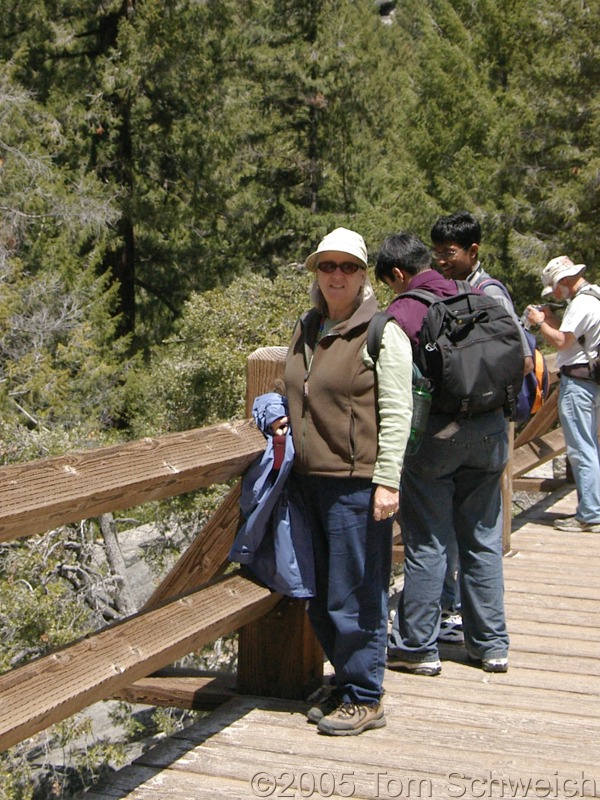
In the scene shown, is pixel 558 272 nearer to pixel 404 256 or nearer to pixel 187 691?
pixel 404 256

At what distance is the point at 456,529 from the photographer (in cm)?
438

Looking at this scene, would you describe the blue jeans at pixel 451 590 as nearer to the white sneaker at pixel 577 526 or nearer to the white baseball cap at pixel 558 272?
the white baseball cap at pixel 558 272

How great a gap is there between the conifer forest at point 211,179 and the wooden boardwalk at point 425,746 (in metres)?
5.83

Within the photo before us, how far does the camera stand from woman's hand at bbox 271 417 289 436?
367 cm

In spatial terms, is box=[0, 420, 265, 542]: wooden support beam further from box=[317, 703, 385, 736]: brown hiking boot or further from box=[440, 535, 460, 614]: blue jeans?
box=[440, 535, 460, 614]: blue jeans

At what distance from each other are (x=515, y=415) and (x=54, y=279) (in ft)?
47.1

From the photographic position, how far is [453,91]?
2745 centimetres

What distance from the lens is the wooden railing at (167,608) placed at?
2711 mm

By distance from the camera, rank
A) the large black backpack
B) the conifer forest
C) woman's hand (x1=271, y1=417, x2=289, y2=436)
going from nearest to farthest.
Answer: woman's hand (x1=271, y1=417, x2=289, y2=436) → the large black backpack → the conifer forest

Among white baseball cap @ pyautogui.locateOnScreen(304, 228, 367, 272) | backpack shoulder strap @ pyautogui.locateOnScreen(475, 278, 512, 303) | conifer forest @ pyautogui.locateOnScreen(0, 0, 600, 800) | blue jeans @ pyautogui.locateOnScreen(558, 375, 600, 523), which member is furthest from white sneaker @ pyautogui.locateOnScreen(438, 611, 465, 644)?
conifer forest @ pyautogui.locateOnScreen(0, 0, 600, 800)

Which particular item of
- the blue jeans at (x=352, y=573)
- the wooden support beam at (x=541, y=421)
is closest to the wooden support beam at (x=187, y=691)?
the blue jeans at (x=352, y=573)

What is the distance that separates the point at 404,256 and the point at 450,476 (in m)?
0.85

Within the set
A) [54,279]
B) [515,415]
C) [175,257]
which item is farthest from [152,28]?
[515,415]

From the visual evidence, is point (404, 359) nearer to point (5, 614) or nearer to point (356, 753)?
point (356, 753)
